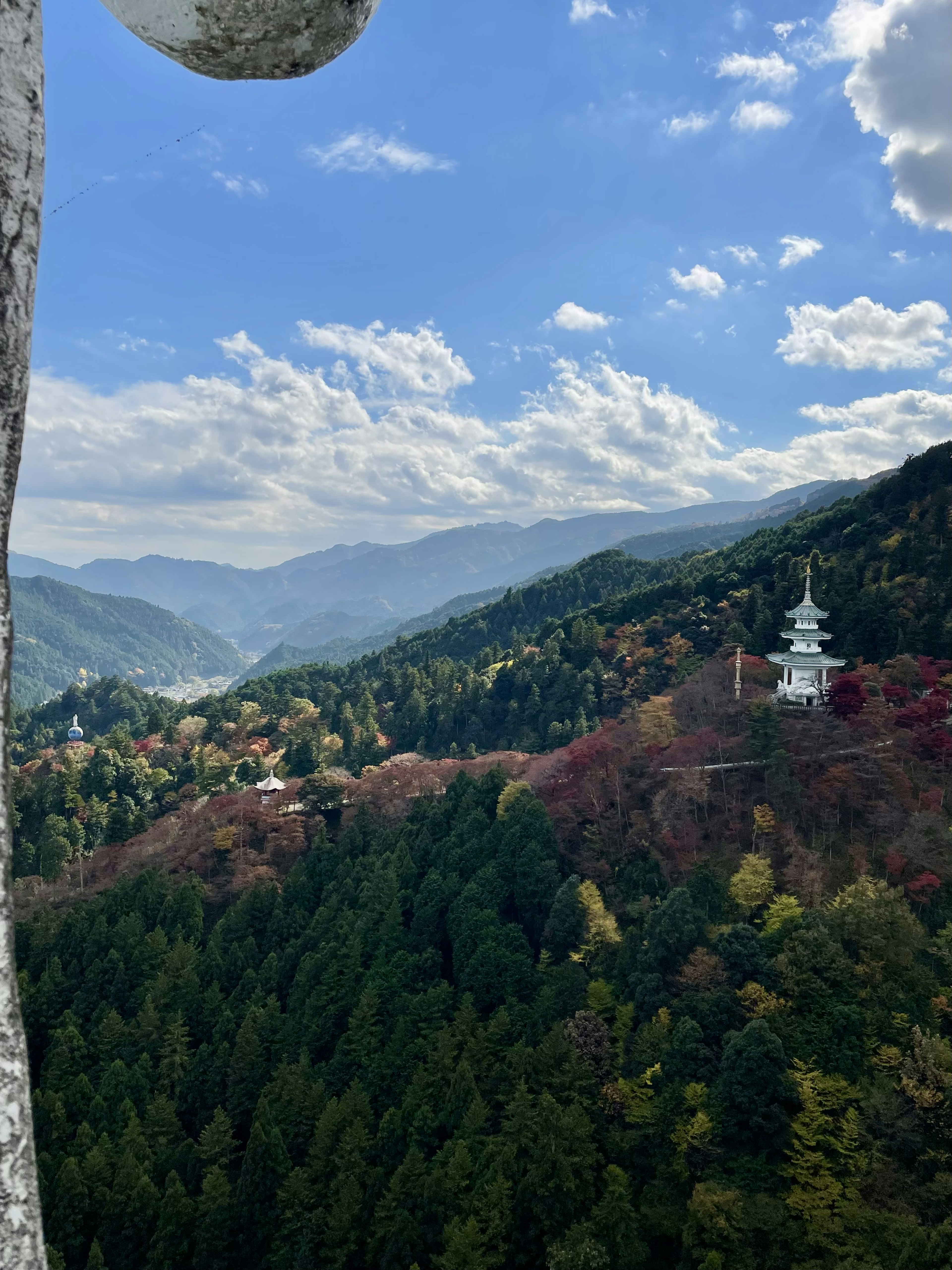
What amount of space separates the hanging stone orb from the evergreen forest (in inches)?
580

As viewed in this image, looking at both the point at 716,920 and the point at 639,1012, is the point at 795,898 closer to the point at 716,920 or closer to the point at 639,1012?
the point at 716,920

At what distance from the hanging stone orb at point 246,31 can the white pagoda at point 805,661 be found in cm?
2718

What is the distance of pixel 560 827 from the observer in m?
23.2

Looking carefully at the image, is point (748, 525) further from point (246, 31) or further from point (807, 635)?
point (246, 31)

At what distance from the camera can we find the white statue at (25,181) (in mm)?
1190

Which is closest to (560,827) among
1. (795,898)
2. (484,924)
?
(484,924)

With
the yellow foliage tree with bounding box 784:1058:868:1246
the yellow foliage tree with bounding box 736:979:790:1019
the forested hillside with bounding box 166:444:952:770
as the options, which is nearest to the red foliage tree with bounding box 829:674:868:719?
the forested hillside with bounding box 166:444:952:770

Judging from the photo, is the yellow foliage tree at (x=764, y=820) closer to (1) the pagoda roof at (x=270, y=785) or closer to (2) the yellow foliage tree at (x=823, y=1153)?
(2) the yellow foliage tree at (x=823, y=1153)

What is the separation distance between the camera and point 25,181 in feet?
4.99

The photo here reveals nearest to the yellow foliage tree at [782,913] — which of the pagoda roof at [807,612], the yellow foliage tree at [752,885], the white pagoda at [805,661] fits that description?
the yellow foliage tree at [752,885]

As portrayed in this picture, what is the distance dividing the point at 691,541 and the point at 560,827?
179 metres

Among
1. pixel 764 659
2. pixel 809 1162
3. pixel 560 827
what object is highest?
pixel 764 659

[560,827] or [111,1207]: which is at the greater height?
[560,827]

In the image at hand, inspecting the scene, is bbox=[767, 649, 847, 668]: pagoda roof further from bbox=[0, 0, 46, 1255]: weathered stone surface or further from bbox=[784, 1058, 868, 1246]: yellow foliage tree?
bbox=[0, 0, 46, 1255]: weathered stone surface
